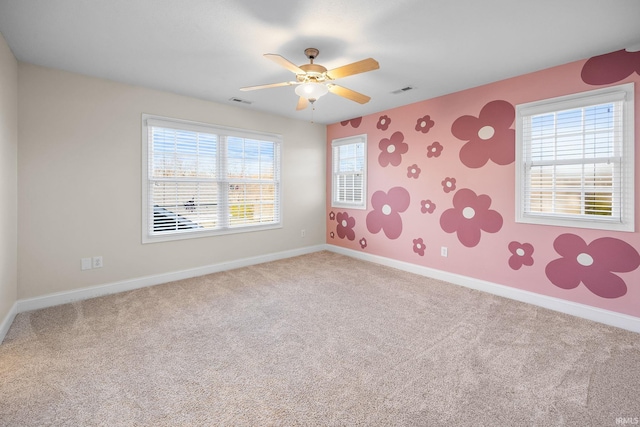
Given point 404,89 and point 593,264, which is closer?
point 593,264

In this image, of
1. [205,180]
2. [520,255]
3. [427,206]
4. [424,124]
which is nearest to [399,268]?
[427,206]

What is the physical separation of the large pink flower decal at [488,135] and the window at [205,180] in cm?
285

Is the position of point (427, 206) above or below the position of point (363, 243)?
above

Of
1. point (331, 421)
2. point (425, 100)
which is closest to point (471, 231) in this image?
point (425, 100)

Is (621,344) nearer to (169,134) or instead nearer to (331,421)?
(331,421)

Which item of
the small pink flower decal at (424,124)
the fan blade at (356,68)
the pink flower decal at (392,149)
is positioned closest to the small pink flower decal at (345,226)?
the pink flower decal at (392,149)

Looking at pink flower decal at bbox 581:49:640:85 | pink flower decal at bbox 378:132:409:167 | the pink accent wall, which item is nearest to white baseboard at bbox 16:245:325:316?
the pink accent wall

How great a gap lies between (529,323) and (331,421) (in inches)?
87.4

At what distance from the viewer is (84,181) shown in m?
3.19

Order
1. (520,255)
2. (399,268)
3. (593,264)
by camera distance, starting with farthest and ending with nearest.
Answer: (399,268), (520,255), (593,264)

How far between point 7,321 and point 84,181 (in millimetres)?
1471

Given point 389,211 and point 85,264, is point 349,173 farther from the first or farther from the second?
point 85,264

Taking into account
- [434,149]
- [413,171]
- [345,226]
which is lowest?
[345,226]

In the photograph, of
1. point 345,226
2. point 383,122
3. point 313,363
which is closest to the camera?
point 313,363
